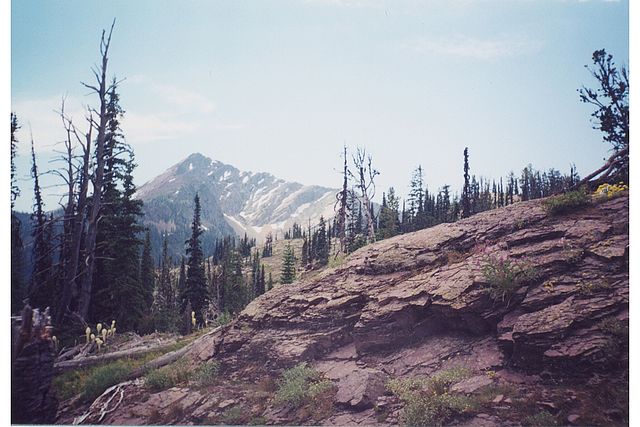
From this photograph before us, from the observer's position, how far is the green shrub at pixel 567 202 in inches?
246

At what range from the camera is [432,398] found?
5211 mm

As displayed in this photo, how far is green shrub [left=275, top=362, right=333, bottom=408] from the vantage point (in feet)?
19.1

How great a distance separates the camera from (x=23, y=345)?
5883mm

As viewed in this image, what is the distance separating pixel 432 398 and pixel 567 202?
459 centimetres

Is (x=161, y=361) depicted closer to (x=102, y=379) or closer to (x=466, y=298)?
(x=102, y=379)

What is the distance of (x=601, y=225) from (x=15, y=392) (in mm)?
11581

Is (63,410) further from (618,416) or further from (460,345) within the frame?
(618,416)

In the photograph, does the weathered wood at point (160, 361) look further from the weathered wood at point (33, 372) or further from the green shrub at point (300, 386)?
the green shrub at point (300, 386)

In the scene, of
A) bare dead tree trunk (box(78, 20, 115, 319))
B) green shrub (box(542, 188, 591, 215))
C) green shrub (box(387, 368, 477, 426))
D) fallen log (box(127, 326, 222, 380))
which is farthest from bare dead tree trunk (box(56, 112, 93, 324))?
green shrub (box(542, 188, 591, 215))

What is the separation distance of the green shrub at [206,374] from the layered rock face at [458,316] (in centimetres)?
21

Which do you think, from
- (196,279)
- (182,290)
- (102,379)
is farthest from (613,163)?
(182,290)

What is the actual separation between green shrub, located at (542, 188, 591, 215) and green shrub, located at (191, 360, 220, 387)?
299 inches

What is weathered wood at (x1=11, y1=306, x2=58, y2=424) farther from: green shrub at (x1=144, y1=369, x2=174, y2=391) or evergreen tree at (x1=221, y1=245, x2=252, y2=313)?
evergreen tree at (x1=221, y1=245, x2=252, y2=313)
